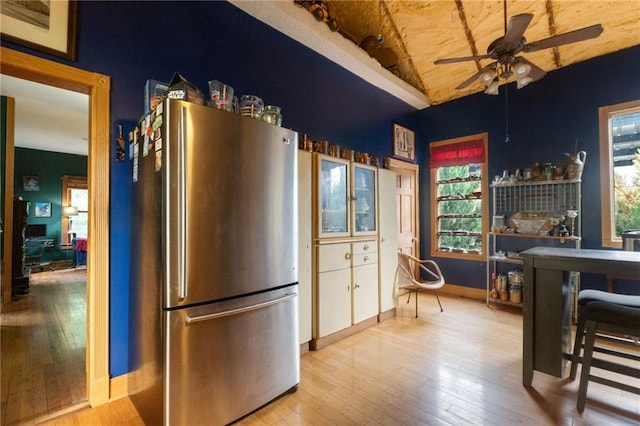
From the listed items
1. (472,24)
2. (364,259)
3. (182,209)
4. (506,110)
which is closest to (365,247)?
(364,259)

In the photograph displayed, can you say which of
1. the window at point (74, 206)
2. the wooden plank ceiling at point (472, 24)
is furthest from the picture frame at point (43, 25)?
the window at point (74, 206)

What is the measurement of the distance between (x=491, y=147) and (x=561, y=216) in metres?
1.31

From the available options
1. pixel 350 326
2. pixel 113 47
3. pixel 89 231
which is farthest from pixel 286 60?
pixel 350 326

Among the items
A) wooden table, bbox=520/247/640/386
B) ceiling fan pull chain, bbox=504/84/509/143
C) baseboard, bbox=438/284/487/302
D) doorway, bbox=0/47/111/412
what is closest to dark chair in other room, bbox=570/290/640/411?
wooden table, bbox=520/247/640/386

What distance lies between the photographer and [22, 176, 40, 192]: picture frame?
6855mm

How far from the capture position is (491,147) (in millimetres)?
4203

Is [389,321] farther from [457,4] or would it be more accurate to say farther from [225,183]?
[457,4]

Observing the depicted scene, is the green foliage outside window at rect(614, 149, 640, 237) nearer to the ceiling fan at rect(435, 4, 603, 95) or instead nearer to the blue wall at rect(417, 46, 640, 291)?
the blue wall at rect(417, 46, 640, 291)

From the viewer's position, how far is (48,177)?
23.6ft

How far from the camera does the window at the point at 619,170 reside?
3188 millimetres

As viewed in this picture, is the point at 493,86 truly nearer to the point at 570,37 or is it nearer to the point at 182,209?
the point at 570,37

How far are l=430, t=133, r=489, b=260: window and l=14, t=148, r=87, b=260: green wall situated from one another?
355 inches

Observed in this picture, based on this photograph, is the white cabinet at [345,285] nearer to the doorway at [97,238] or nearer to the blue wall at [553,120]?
the doorway at [97,238]

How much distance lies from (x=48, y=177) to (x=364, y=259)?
8583mm
